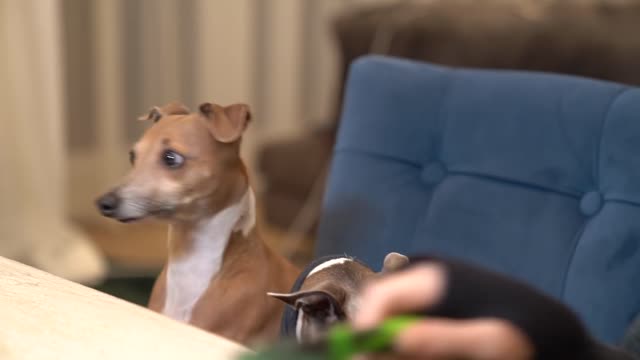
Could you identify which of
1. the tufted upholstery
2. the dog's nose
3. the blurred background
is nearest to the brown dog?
the dog's nose

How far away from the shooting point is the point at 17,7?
2.46 metres

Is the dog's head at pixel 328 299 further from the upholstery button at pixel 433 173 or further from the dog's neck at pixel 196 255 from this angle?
the upholstery button at pixel 433 173

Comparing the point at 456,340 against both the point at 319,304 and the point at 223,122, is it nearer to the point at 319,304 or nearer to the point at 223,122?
the point at 319,304

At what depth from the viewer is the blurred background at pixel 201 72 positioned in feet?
8.09

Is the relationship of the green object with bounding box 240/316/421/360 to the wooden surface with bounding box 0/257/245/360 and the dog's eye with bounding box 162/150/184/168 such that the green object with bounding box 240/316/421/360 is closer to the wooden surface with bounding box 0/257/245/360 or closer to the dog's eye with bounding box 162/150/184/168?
the wooden surface with bounding box 0/257/245/360

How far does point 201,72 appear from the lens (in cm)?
323

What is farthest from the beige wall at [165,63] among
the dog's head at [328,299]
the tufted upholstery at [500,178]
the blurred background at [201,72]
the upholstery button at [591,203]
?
the dog's head at [328,299]

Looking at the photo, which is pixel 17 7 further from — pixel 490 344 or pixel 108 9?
pixel 490 344

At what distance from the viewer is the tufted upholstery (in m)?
1.15

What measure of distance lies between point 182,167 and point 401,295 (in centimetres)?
59

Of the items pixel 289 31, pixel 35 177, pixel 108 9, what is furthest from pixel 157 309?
pixel 289 31

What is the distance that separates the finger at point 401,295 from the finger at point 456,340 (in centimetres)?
1

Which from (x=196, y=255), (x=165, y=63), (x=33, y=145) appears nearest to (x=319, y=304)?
(x=196, y=255)

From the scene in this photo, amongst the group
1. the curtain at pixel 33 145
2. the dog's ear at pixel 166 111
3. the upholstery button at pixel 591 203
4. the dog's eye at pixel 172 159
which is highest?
the dog's ear at pixel 166 111
